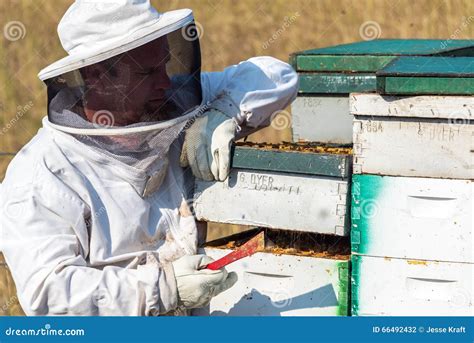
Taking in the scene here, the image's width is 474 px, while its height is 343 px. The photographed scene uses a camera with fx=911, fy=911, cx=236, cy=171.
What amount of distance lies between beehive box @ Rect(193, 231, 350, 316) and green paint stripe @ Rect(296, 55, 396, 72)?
1.00 metres

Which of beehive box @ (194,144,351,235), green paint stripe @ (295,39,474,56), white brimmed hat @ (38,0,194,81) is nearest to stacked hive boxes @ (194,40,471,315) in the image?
beehive box @ (194,144,351,235)

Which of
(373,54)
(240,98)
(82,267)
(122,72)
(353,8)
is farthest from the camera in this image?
(353,8)

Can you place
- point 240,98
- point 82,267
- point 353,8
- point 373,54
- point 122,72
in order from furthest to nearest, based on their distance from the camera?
point 353,8
point 373,54
point 240,98
point 122,72
point 82,267

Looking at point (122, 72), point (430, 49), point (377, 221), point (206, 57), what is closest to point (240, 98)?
point (122, 72)

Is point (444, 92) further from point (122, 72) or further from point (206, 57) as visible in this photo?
point (206, 57)

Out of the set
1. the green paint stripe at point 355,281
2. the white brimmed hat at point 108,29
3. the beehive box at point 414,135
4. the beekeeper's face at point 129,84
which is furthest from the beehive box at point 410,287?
the white brimmed hat at point 108,29

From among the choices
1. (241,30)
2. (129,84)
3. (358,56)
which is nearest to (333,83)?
(358,56)

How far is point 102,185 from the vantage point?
8.77 feet

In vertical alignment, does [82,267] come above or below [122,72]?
below

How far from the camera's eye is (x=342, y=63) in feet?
11.6

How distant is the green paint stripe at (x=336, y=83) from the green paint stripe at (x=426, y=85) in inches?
34.5

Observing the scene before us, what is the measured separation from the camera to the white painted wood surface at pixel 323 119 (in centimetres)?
355

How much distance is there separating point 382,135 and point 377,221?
0.25 metres

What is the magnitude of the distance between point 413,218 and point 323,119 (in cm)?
106
